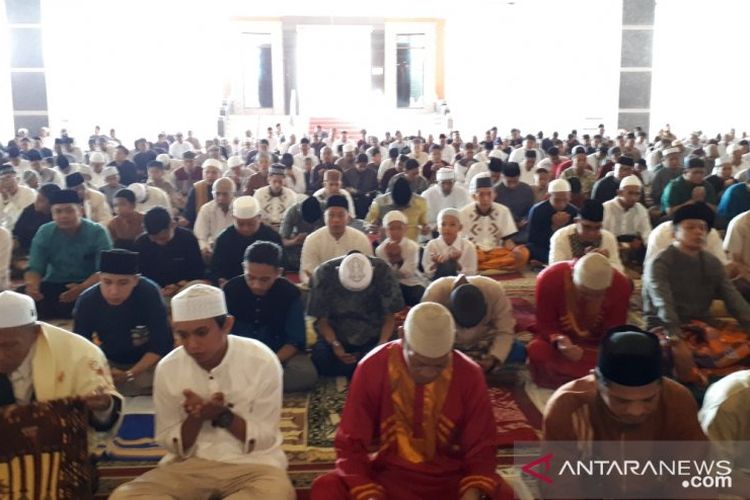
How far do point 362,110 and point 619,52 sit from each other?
422 inches

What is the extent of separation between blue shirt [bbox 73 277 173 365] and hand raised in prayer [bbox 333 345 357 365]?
957 millimetres

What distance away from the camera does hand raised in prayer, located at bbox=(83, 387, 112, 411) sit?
9.11 ft

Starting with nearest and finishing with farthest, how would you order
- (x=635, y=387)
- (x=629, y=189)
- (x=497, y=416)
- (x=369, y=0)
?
(x=635, y=387) → (x=497, y=416) → (x=629, y=189) → (x=369, y=0)

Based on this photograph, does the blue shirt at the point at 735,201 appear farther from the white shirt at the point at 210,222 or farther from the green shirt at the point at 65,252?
the green shirt at the point at 65,252

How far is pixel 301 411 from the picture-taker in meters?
4.13

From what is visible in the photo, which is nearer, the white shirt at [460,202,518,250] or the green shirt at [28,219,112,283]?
the green shirt at [28,219,112,283]

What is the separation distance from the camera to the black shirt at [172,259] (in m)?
5.44

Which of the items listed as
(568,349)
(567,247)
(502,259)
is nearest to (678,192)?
(502,259)

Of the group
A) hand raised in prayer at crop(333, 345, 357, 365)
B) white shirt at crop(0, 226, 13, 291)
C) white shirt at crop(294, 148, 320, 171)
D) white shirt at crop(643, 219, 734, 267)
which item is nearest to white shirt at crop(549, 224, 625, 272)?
white shirt at crop(643, 219, 734, 267)

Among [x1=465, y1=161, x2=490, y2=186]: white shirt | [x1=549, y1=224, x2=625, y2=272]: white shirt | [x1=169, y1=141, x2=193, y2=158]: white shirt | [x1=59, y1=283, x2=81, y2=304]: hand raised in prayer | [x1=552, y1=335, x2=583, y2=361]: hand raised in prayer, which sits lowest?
[x1=552, y1=335, x2=583, y2=361]: hand raised in prayer

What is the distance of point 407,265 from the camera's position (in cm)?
571

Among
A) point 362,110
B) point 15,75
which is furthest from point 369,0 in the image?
point 15,75

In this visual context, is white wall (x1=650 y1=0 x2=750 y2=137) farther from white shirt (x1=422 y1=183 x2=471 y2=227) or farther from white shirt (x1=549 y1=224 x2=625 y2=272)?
white shirt (x1=549 y1=224 x2=625 y2=272)

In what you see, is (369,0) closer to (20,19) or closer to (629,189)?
(20,19)
